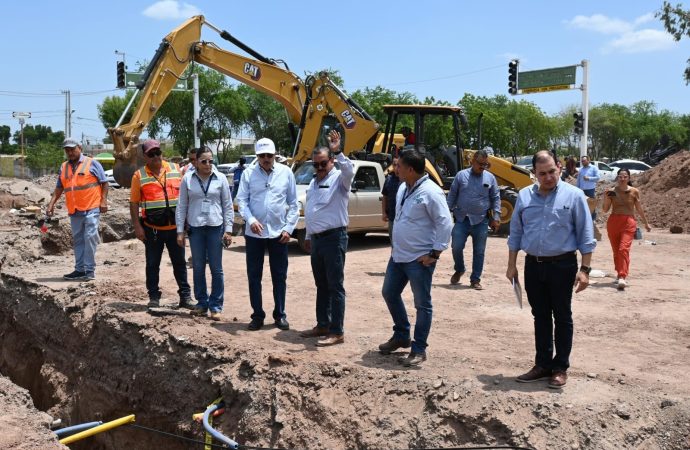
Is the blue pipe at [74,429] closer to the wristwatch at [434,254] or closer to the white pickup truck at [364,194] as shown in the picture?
the wristwatch at [434,254]

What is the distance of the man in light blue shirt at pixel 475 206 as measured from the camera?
9.45 meters

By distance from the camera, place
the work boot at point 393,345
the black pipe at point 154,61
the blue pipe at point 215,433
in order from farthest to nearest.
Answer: the black pipe at point 154,61
the work boot at point 393,345
the blue pipe at point 215,433

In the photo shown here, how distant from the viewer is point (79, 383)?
774 centimetres

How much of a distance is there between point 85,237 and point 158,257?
5.76ft

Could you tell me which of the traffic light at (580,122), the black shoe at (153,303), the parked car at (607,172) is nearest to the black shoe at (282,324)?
the black shoe at (153,303)

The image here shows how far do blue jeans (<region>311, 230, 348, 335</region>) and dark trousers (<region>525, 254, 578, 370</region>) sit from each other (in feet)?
6.22

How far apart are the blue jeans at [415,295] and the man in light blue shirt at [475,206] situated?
140 inches

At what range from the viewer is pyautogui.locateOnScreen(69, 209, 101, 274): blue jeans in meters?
9.21

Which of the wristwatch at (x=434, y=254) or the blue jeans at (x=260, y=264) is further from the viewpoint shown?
the blue jeans at (x=260, y=264)

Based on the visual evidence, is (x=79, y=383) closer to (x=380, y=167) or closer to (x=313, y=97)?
(x=380, y=167)

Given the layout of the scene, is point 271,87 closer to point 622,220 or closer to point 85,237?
point 85,237

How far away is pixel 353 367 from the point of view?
19.0 feet

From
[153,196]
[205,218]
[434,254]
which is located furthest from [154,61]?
[434,254]

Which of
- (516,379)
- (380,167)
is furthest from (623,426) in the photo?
(380,167)
